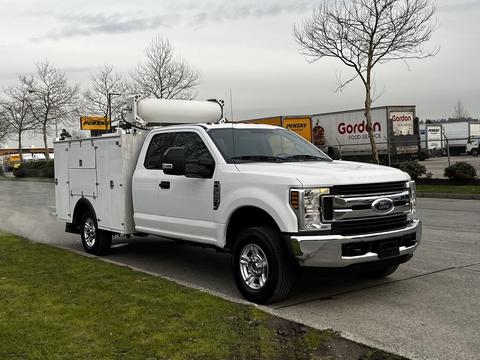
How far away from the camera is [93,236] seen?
880 centimetres

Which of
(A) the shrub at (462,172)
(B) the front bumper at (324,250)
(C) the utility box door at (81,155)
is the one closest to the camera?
(B) the front bumper at (324,250)

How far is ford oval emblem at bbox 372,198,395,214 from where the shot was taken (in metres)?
5.39

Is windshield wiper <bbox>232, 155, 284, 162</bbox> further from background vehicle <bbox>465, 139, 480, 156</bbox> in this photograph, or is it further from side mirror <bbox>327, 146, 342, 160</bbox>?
background vehicle <bbox>465, 139, 480, 156</bbox>

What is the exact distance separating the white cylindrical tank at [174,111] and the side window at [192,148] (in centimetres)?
126

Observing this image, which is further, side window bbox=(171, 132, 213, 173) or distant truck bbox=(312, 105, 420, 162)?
distant truck bbox=(312, 105, 420, 162)

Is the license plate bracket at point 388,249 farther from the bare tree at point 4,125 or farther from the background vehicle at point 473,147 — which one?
the bare tree at point 4,125

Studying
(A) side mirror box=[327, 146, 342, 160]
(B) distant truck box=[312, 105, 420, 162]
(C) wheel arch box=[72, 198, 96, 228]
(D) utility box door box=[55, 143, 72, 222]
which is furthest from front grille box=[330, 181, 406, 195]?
(B) distant truck box=[312, 105, 420, 162]

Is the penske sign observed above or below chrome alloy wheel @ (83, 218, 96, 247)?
above

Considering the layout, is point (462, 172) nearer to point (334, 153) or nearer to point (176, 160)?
point (334, 153)

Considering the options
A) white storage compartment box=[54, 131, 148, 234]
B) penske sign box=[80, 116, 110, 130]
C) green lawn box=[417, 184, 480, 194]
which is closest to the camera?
white storage compartment box=[54, 131, 148, 234]

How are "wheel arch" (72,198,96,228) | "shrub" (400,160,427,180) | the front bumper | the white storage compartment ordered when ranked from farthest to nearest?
"shrub" (400,160,427,180)
"wheel arch" (72,198,96,228)
the white storage compartment
the front bumper

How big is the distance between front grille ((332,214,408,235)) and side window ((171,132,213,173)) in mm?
1854

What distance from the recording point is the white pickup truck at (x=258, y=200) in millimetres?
5199

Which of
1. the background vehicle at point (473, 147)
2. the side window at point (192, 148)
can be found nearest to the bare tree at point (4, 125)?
the background vehicle at point (473, 147)
